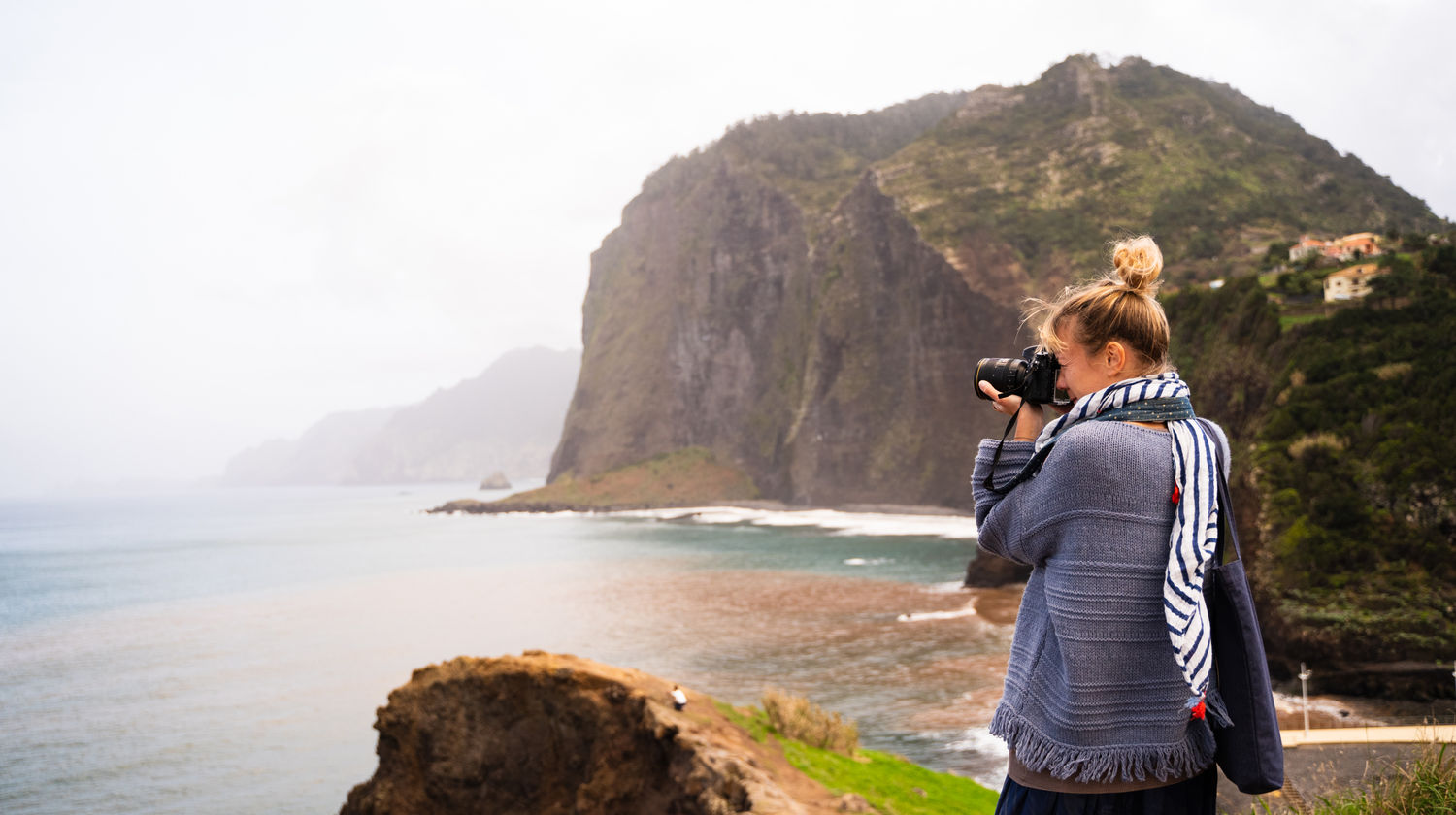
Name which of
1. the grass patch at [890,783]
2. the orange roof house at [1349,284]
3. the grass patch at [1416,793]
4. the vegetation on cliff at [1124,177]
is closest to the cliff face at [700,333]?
the vegetation on cliff at [1124,177]

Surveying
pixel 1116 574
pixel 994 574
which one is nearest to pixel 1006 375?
pixel 1116 574

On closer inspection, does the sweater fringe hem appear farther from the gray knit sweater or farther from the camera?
the camera

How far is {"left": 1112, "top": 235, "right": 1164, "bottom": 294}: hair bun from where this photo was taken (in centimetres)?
213

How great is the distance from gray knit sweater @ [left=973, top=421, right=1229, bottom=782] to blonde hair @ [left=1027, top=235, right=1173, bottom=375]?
0.26 meters

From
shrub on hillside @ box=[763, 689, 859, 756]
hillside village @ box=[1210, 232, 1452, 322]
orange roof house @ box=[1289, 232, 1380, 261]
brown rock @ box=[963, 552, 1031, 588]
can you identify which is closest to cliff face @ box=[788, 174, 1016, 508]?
orange roof house @ box=[1289, 232, 1380, 261]

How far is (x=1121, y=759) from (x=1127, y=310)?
972 millimetres

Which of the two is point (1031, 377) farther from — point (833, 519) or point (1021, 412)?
point (833, 519)

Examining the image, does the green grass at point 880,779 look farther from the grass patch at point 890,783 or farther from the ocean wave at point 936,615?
the ocean wave at point 936,615

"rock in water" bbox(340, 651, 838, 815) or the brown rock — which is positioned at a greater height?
"rock in water" bbox(340, 651, 838, 815)

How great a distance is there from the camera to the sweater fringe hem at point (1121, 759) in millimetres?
1956

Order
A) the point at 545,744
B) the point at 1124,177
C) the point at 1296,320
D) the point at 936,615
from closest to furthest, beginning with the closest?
the point at 545,744 < the point at 1296,320 < the point at 936,615 < the point at 1124,177

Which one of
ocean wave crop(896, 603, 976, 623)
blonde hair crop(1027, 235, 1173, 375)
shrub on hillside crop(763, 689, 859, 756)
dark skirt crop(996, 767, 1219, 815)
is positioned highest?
blonde hair crop(1027, 235, 1173, 375)

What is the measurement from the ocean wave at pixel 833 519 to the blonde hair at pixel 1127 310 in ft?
163

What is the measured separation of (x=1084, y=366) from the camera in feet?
7.06
